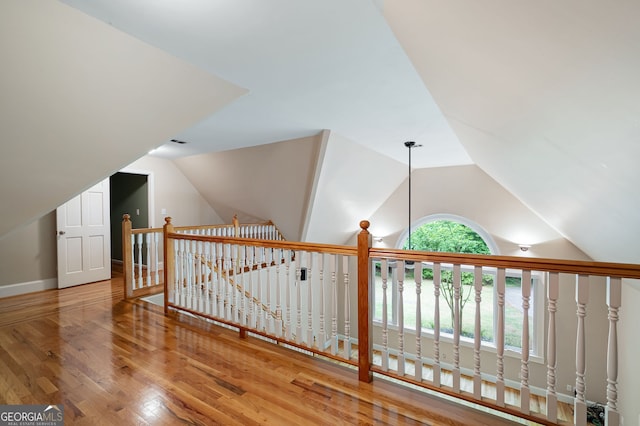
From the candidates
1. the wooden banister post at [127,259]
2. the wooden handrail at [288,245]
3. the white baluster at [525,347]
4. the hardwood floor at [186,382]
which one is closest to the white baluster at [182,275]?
the wooden handrail at [288,245]

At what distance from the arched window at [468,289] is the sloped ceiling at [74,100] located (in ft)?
13.4

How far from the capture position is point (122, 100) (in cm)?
235

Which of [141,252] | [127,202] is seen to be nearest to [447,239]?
[141,252]

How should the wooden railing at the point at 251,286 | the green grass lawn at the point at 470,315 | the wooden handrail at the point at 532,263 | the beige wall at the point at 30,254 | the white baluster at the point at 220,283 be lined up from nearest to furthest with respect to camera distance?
the wooden handrail at the point at 532,263 → the wooden railing at the point at 251,286 → the white baluster at the point at 220,283 → the beige wall at the point at 30,254 → the green grass lawn at the point at 470,315

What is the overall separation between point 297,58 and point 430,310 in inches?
224

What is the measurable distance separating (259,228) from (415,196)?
353 centimetres

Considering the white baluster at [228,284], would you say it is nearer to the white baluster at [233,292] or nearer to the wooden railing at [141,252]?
the white baluster at [233,292]

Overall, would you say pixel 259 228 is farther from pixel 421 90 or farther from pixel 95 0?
pixel 95 0

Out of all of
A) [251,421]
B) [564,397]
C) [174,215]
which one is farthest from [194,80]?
[564,397]

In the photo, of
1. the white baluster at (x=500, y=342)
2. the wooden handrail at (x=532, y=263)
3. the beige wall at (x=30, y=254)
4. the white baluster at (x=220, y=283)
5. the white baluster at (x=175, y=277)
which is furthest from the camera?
the beige wall at (x=30, y=254)

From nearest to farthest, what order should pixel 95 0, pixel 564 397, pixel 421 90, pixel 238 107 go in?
pixel 95 0 → pixel 421 90 → pixel 238 107 → pixel 564 397

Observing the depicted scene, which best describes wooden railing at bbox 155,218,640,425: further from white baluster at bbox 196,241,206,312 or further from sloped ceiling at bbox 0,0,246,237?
sloped ceiling at bbox 0,0,246,237

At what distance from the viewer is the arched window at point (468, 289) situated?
5086 millimetres

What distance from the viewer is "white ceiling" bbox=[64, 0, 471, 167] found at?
1.60 meters
